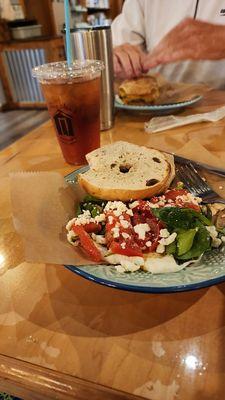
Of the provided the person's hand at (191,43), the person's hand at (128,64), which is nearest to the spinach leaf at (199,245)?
the person's hand at (128,64)

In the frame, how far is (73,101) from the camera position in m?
1.02

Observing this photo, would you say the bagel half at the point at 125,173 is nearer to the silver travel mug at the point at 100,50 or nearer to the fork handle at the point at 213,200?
the fork handle at the point at 213,200

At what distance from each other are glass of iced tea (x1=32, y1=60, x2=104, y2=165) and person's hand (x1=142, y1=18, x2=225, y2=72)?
89 centimetres

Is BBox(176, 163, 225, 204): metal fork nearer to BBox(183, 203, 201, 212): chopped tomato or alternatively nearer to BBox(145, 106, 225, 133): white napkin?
BBox(183, 203, 201, 212): chopped tomato

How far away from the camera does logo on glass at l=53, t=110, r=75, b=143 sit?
1.04 m

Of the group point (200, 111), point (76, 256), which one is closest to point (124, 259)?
point (76, 256)

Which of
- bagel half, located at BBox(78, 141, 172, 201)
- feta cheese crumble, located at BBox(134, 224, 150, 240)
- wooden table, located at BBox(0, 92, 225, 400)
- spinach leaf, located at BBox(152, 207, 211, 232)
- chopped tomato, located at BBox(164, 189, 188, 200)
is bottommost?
wooden table, located at BBox(0, 92, 225, 400)

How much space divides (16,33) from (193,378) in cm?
591

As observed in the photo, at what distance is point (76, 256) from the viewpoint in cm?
60

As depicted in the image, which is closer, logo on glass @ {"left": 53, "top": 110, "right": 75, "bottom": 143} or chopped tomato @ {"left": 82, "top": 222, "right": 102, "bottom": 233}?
chopped tomato @ {"left": 82, "top": 222, "right": 102, "bottom": 233}

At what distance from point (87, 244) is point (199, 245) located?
0.68 ft

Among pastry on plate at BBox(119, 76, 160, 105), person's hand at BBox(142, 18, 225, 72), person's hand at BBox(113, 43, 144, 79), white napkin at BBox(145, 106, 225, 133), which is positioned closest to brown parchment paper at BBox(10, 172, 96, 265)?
white napkin at BBox(145, 106, 225, 133)

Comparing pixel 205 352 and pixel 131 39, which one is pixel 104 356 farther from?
pixel 131 39

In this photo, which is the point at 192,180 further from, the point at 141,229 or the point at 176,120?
the point at 176,120
